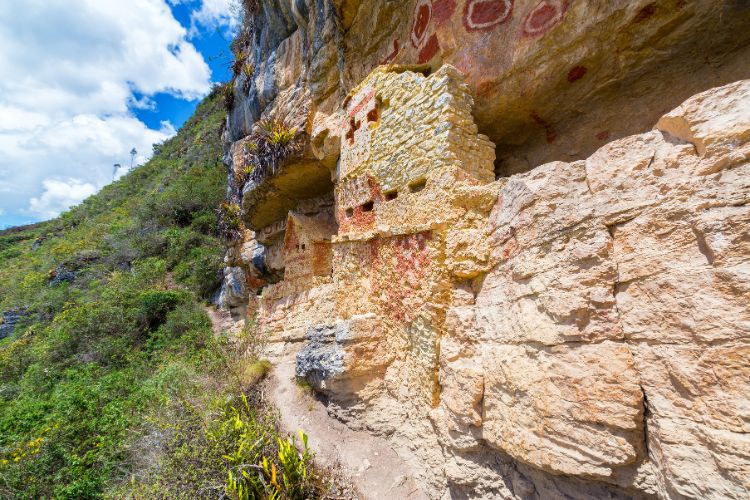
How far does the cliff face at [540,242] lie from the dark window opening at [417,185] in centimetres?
5

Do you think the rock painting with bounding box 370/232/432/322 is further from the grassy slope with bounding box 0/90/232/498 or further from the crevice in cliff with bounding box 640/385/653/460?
the grassy slope with bounding box 0/90/232/498

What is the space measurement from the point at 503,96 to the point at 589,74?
1038mm

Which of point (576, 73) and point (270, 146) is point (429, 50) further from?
point (270, 146)

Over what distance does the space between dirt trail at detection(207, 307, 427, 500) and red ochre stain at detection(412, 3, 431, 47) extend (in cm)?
627

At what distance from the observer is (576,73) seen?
4.12m

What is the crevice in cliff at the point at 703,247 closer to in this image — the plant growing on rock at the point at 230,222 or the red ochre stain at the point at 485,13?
the red ochre stain at the point at 485,13

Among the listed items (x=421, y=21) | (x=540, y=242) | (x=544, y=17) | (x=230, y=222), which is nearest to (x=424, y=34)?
(x=421, y=21)

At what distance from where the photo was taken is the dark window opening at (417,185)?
4148mm

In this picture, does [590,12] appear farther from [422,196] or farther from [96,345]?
[96,345]

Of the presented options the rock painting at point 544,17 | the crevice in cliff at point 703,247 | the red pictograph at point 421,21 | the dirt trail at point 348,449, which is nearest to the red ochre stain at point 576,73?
the rock painting at point 544,17

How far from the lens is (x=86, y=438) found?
21.6 ft

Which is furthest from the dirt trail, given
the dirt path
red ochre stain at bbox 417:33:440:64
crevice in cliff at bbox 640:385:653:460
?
red ochre stain at bbox 417:33:440:64

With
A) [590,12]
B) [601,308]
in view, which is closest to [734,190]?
[601,308]

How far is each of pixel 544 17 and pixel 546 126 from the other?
4.75 feet
